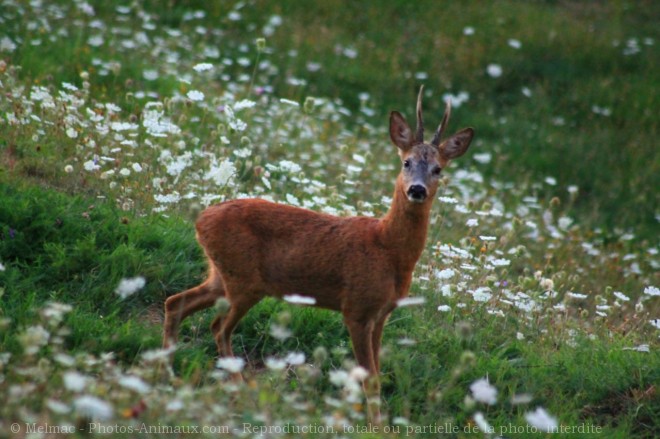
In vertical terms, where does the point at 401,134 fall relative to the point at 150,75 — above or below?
above

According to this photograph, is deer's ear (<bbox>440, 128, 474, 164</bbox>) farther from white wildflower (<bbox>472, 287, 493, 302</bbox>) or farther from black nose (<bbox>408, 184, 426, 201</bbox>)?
white wildflower (<bbox>472, 287, 493, 302</bbox>)

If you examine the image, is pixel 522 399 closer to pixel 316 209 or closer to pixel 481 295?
pixel 481 295

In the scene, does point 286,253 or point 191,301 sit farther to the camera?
point 191,301

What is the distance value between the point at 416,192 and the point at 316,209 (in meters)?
2.43

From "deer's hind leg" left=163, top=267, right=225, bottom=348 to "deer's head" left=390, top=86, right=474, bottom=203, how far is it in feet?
4.08

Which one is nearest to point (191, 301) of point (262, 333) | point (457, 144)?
point (262, 333)

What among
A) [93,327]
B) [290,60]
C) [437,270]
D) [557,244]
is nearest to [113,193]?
[93,327]

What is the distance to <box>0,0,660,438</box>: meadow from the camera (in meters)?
4.34

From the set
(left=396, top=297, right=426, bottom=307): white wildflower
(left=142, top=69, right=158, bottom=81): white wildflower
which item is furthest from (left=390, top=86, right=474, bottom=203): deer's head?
(left=142, top=69, right=158, bottom=81): white wildflower

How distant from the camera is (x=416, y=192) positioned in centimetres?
526

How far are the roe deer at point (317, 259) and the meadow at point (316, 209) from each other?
327 millimetres

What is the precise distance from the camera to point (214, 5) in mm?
14484

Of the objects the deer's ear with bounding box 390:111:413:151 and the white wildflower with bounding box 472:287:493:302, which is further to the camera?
the white wildflower with bounding box 472:287:493:302

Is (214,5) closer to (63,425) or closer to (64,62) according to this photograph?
(64,62)
